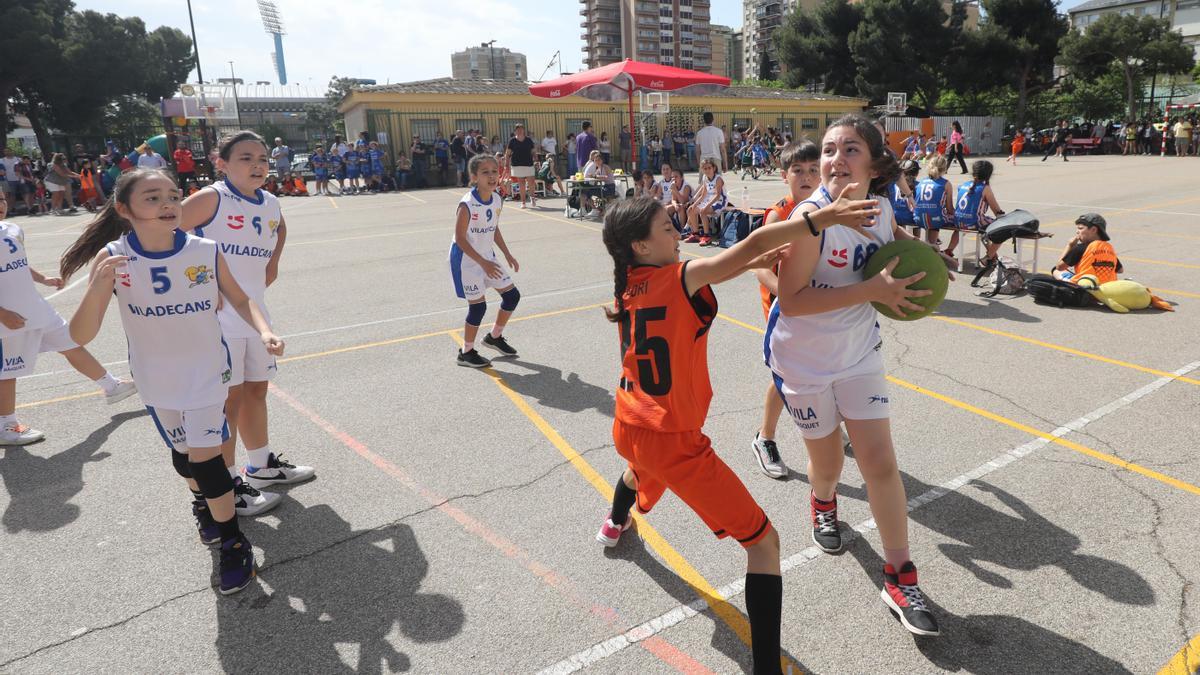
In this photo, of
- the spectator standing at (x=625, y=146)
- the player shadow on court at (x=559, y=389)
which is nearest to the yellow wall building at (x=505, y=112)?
the spectator standing at (x=625, y=146)

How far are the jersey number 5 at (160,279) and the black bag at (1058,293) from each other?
8.35 meters

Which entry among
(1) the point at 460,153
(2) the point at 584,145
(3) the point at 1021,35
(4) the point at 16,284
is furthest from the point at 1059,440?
(3) the point at 1021,35

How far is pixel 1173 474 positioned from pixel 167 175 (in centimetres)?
564

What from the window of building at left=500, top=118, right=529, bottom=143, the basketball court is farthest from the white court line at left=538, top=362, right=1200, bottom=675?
the window of building at left=500, top=118, right=529, bottom=143

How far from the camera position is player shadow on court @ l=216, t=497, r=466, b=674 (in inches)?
111

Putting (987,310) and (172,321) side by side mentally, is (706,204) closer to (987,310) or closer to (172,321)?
(987,310)

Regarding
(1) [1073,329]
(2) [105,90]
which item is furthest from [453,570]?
(2) [105,90]

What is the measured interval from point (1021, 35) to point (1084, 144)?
1267cm

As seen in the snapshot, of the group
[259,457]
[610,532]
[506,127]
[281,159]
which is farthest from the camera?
[506,127]

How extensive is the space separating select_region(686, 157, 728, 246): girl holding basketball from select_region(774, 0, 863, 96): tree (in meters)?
42.5

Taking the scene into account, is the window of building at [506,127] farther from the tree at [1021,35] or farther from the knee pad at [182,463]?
the tree at [1021,35]

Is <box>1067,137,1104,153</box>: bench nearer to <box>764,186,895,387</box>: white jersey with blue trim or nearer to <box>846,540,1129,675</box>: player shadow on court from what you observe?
<box>764,186,895,387</box>: white jersey with blue trim

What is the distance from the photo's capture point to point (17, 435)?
5.03 m

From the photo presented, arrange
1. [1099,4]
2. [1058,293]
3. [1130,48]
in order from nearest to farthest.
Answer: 1. [1058,293]
2. [1130,48]
3. [1099,4]
